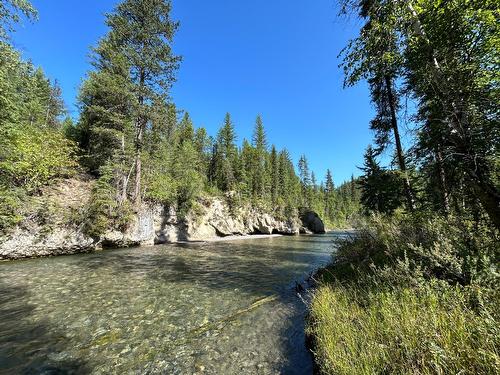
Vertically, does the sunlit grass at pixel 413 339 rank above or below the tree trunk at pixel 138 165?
below

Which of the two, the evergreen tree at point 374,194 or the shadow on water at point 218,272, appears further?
the evergreen tree at point 374,194

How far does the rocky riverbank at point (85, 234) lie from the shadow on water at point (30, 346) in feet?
32.3

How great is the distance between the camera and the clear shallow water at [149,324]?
14.3 feet

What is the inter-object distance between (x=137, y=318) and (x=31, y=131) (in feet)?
68.4

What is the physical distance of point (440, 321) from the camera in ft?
10.3

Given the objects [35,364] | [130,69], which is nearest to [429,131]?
[35,364]

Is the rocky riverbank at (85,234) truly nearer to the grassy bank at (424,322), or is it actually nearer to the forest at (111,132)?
the forest at (111,132)

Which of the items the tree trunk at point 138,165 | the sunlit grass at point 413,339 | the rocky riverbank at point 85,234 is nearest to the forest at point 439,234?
the sunlit grass at point 413,339

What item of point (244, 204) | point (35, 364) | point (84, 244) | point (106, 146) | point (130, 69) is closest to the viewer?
point (35, 364)

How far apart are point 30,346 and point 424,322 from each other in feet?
22.0

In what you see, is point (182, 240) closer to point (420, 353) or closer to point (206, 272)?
point (206, 272)

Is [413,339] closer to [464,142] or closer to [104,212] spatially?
[464,142]

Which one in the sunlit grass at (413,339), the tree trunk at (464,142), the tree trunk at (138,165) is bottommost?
the sunlit grass at (413,339)

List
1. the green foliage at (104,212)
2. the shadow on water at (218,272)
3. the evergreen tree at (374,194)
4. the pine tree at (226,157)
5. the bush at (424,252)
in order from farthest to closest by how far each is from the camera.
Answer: the pine tree at (226,157), the evergreen tree at (374,194), the green foliage at (104,212), the shadow on water at (218,272), the bush at (424,252)
